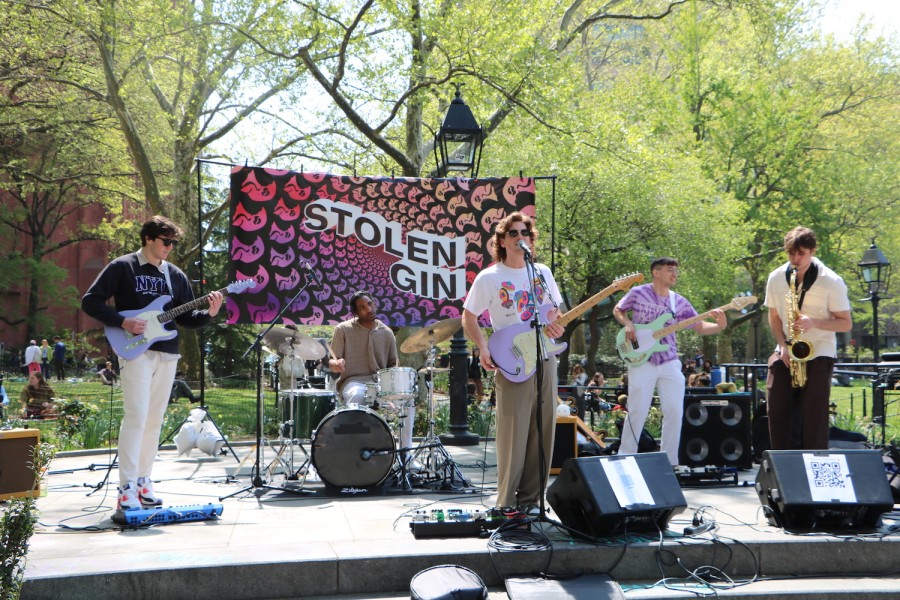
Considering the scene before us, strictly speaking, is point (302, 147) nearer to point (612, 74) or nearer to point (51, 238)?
point (612, 74)

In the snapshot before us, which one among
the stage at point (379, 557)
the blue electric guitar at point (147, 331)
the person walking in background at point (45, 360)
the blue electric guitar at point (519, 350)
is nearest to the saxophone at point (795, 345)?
the stage at point (379, 557)

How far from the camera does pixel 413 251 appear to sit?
9.26 m

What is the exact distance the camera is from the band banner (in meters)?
8.80

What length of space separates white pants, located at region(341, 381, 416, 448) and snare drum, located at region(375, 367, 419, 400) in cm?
24

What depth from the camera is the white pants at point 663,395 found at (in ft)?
23.9

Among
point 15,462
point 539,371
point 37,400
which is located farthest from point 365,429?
point 37,400

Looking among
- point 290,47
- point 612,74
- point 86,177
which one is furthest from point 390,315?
point 612,74

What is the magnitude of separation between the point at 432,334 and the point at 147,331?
2.79 m

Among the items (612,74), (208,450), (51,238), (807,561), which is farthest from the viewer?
(51,238)

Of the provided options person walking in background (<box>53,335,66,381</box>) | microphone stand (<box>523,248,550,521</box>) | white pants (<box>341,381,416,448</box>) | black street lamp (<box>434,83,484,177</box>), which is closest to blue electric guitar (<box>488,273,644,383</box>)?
microphone stand (<box>523,248,550,521</box>)

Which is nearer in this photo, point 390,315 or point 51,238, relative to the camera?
point 390,315

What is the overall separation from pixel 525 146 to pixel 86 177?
16.0m

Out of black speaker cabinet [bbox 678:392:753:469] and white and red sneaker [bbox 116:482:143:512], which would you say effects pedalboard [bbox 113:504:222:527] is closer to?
white and red sneaker [bbox 116:482:143:512]

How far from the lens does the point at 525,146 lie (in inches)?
896
